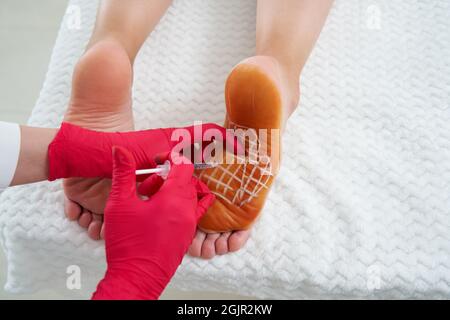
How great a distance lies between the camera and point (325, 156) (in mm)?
835

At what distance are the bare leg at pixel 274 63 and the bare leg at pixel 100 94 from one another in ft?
0.59

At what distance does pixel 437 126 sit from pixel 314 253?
14.1 inches

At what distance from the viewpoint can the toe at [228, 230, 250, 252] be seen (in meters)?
0.75

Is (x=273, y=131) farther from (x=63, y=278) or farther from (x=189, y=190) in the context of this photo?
(x=63, y=278)

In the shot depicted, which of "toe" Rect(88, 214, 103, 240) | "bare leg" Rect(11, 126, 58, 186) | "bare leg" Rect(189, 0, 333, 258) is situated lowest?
"toe" Rect(88, 214, 103, 240)

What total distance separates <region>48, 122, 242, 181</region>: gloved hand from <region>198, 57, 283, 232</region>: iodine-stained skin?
43mm

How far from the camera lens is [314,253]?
75cm

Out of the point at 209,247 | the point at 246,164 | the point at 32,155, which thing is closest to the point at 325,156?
the point at 246,164

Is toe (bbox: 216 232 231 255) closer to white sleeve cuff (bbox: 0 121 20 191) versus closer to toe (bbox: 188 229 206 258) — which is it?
toe (bbox: 188 229 206 258)

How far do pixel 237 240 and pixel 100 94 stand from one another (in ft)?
1.10

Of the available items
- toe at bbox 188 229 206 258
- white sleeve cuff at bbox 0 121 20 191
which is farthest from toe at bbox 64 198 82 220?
toe at bbox 188 229 206 258

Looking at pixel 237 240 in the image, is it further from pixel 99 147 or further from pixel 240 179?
pixel 99 147

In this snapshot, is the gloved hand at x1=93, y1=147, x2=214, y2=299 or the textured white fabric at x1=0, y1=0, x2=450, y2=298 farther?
the textured white fabric at x1=0, y1=0, x2=450, y2=298

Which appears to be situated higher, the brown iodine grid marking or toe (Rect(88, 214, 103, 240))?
the brown iodine grid marking
